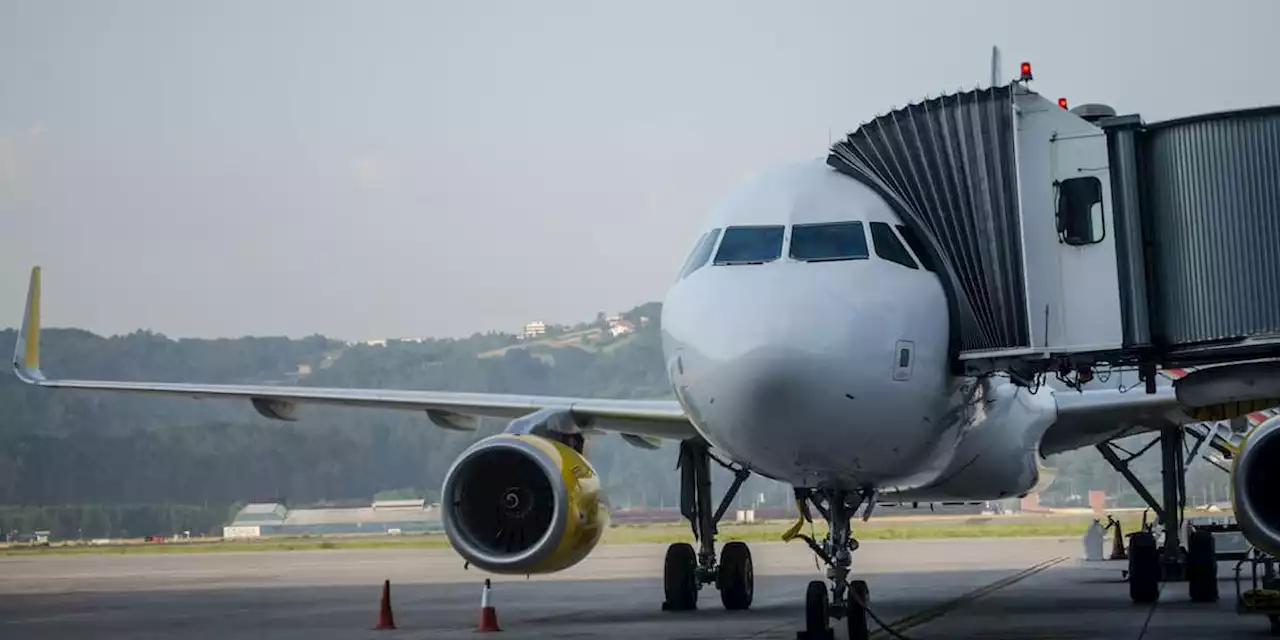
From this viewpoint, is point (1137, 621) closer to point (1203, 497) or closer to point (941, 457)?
point (941, 457)

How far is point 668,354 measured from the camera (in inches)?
483

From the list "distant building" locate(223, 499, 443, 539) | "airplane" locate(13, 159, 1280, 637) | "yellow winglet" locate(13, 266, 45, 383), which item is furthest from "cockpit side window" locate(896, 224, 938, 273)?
"distant building" locate(223, 499, 443, 539)

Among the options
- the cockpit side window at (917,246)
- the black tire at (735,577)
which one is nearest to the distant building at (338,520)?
the black tire at (735,577)

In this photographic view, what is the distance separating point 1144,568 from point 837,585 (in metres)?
7.74

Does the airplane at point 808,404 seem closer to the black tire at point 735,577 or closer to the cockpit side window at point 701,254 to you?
the cockpit side window at point 701,254

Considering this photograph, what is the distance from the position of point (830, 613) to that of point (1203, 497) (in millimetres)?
82384

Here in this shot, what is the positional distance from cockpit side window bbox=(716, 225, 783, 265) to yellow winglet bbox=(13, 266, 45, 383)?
1143 cm

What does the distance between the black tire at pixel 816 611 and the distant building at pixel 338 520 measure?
5467 centimetres

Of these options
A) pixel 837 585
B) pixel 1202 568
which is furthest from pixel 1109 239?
pixel 1202 568

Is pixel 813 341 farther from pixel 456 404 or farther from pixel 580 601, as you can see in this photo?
pixel 580 601

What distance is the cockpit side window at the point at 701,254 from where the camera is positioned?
12547 mm

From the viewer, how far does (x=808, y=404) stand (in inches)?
440

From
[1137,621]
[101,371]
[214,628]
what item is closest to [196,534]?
[101,371]

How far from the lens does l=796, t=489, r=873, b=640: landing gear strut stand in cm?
1261
